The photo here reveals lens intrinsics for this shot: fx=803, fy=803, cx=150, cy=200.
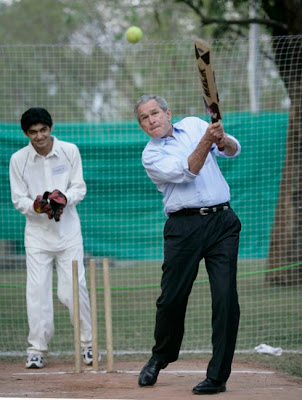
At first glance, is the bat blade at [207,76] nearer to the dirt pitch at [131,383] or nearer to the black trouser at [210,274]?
the black trouser at [210,274]

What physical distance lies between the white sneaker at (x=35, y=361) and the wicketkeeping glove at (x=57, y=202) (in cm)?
112

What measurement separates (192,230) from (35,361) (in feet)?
6.69

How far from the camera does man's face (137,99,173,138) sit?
16.4 feet

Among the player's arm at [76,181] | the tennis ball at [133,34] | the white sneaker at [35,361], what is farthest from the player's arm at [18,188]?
the tennis ball at [133,34]

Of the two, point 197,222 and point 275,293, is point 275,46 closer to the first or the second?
point 275,293

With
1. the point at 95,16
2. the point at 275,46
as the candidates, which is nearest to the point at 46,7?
the point at 95,16

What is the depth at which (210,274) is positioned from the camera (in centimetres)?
492

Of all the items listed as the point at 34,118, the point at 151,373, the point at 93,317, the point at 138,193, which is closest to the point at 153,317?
the point at 138,193

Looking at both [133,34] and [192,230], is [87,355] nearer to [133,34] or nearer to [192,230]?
[192,230]

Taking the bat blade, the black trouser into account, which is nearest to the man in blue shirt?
the black trouser

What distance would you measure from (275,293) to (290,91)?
223 cm

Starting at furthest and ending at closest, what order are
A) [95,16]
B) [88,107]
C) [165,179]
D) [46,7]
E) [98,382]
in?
1. [46,7]
2. [95,16]
3. [88,107]
4. [98,382]
5. [165,179]

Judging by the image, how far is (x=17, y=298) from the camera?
348 inches

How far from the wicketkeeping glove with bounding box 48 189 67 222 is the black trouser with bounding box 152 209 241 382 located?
118 cm
